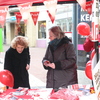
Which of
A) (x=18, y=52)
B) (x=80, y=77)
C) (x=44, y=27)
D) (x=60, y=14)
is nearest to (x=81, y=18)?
(x=80, y=77)

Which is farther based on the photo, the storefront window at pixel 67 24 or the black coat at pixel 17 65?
the storefront window at pixel 67 24

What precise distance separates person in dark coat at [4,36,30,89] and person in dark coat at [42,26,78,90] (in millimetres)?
641

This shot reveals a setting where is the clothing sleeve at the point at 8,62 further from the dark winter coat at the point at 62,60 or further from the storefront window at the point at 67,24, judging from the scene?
the storefront window at the point at 67,24

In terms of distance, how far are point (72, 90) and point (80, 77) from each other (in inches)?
182

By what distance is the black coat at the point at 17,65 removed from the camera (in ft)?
11.4

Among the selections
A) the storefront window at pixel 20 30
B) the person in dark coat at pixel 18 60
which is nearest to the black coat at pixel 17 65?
the person in dark coat at pixel 18 60

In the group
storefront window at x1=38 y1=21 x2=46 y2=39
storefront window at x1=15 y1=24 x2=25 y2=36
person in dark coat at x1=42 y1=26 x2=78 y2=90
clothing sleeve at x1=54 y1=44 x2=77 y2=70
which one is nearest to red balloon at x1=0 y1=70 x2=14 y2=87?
person in dark coat at x1=42 y1=26 x2=78 y2=90

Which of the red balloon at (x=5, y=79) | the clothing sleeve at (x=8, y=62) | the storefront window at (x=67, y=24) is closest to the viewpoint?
the red balloon at (x=5, y=79)

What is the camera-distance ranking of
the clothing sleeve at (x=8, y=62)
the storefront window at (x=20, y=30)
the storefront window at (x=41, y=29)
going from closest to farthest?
the clothing sleeve at (x=8, y=62) < the storefront window at (x=41, y=29) < the storefront window at (x=20, y=30)

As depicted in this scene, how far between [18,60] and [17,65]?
0.30ft

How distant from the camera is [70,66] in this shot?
10.0 feet

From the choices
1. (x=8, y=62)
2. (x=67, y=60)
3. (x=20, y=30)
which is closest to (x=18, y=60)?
(x=8, y=62)

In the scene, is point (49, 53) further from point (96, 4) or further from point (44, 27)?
point (44, 27)

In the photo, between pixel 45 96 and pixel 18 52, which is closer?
pixel 45 96
